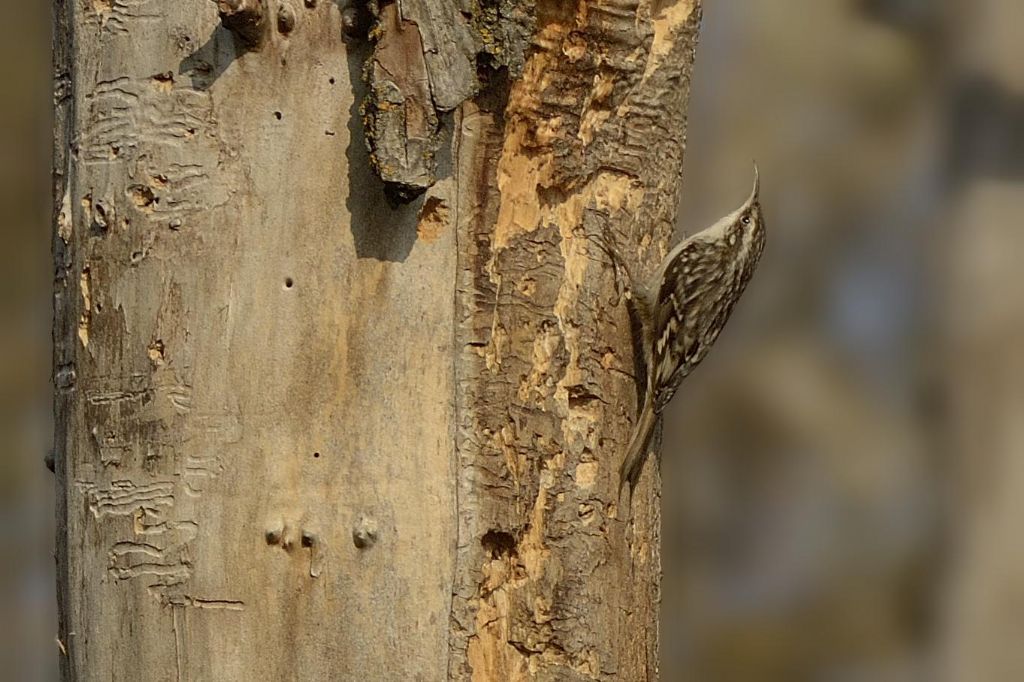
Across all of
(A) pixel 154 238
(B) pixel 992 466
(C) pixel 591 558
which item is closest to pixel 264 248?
(A) pixel 154 238

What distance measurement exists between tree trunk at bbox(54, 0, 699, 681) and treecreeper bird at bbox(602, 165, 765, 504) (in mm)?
202

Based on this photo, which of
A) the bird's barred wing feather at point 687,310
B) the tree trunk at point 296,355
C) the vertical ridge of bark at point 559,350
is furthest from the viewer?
the bird's barred wing feather at point 687,310

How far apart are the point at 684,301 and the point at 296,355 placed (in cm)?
107

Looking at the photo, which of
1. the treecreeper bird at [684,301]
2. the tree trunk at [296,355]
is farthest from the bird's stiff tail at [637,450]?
the tree trunk at [296,355]

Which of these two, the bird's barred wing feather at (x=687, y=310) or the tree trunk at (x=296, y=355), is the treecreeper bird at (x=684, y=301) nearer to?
the bird's barred wing feather at (x=687, y=310)

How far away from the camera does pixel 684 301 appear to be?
120 inches

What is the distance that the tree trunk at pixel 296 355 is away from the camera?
2182 mm

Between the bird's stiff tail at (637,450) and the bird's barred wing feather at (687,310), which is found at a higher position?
the bird's barred wing feather at (687,310)

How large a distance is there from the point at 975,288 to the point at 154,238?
632 cm

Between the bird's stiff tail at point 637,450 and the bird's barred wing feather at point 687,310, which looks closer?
the bird's stiff tail at point 637,450

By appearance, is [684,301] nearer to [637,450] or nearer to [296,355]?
[637,450]

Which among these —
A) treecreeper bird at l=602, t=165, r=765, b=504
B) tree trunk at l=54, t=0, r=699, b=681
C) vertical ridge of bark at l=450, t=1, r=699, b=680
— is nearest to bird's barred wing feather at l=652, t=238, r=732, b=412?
treecreeper bird at l=602, t=165, r=765, b=504

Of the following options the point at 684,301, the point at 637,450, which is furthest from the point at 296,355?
the point at 684,301

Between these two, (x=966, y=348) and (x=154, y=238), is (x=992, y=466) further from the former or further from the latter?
(x=154, y=238)
